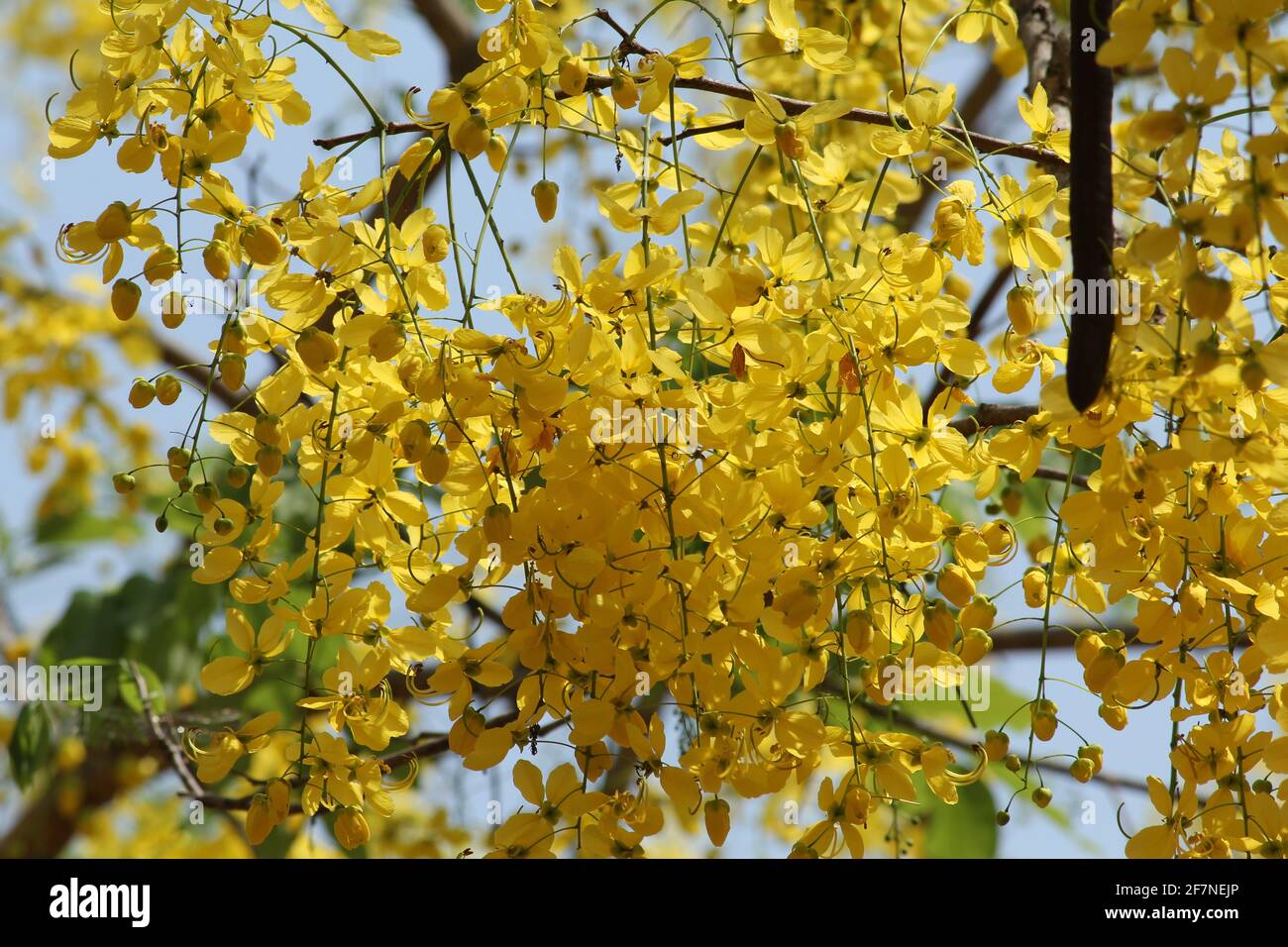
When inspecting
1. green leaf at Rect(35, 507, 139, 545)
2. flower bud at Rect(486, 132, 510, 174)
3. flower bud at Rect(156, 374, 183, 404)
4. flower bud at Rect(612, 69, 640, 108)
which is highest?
green leaf at Rect(35, 507, 139, 545)

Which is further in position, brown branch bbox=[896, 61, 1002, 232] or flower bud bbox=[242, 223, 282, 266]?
brown branch bbox=[896, 61, 1002, 232]

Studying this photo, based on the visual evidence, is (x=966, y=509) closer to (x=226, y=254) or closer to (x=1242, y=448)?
(x=1242, y=448)

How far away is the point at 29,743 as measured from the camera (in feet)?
4.41

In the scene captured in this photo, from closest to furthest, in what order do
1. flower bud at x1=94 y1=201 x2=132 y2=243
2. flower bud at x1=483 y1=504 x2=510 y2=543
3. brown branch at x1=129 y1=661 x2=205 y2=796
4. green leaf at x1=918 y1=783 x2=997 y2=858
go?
flower bud at x1=483 y1=504 x2=510 y2=543 < flower bud at x1=94 y1=201 x2=132 y2=243 < brown branch at x1=129 y1=661 x2=205 y2=796 < green leaf at x1=918 y1=783 x2=997 y2=858

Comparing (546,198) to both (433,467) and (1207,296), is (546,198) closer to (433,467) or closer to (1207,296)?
(433,467)

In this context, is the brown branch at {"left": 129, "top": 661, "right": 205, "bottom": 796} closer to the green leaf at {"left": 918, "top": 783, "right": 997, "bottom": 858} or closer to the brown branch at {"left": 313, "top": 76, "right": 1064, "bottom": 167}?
the brown branch at {"left": 313, "top": 76, "right": 1064, "bottom": 167}

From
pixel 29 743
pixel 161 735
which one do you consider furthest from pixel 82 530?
pixel 161 735

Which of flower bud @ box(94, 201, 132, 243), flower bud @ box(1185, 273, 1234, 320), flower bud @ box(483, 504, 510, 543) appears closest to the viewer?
flower bud @ box(1185, 273, 1234, 320)

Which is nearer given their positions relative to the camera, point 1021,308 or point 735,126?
point 1021,308

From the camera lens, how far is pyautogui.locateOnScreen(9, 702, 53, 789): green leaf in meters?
1.34

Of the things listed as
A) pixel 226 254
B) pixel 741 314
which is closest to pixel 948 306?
pixel 741 314

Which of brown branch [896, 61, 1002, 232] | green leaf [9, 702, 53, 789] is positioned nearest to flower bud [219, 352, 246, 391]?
green leaf [9, 702, 53, 789]

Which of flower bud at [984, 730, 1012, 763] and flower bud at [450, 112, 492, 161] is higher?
flower bud at [450, 112, 492, 161]

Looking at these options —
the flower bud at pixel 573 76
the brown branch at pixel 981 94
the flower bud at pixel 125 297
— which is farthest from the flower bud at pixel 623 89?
the brown branch at pixel 981 94
